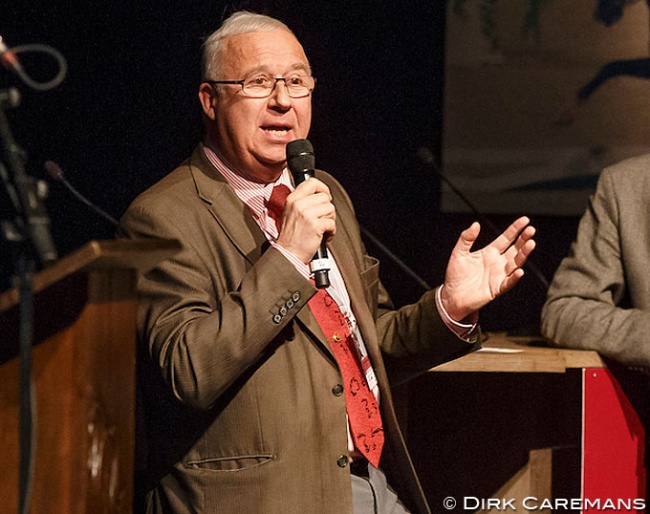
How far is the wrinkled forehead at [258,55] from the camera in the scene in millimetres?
1992

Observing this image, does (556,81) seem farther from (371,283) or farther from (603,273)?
(371,283)

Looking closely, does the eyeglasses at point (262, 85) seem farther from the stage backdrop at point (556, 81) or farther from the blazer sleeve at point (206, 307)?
the stage backdrop at point (556, 81)

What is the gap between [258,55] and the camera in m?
1.99

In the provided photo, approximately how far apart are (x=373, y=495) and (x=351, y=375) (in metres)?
0.23

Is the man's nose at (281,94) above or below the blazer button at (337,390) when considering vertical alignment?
above

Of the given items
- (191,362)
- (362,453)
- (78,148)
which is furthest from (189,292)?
(78,148)

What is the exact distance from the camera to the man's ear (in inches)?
80.6

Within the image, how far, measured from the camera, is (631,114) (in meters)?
3.67

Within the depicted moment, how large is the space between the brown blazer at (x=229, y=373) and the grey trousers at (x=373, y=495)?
0.09 meters

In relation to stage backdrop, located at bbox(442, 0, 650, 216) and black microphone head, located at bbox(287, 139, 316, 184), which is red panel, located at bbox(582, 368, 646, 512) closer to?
black microphone head, located at bbox(287, 139, 316, 184)

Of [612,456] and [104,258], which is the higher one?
[104,258]

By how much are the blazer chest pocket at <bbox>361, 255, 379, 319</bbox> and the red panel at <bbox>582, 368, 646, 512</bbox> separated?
0.67 m

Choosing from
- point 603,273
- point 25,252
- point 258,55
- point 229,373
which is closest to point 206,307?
point 229,373

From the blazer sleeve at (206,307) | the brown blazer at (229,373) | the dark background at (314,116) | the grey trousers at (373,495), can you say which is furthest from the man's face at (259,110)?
the dark background at (314,116)
